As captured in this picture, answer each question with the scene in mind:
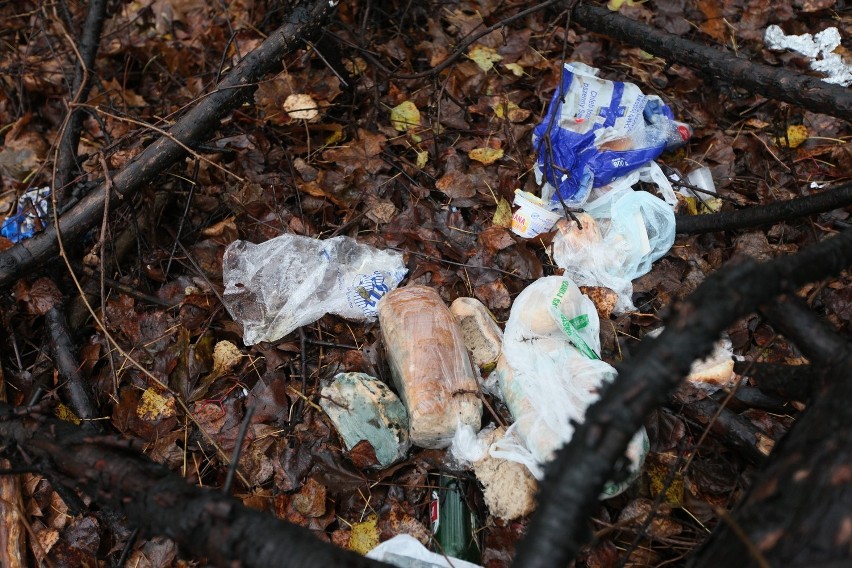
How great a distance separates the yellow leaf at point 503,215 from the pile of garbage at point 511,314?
0.08 meters

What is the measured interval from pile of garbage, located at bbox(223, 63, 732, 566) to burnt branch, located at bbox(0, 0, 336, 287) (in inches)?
19.8

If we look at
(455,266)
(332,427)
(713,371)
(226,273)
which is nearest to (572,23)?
(455,266)

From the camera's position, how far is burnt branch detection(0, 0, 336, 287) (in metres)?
2.40

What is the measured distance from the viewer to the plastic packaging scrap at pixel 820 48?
305 centimetres

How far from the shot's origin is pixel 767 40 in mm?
3232

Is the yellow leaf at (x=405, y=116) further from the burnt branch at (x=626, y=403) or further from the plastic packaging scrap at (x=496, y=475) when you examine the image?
the burnt branch at (x=626, y=403)

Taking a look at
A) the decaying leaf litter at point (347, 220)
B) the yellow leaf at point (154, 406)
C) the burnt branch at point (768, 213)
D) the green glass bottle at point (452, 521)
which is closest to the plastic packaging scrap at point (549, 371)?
the decaying leaf litter at point (347, 220)

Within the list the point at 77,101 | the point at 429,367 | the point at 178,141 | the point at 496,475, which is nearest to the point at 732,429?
the point at 496,475

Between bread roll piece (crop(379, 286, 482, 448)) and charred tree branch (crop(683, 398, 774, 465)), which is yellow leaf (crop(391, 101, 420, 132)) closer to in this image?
bread roll piece (crop(379, 286, 482, 448))

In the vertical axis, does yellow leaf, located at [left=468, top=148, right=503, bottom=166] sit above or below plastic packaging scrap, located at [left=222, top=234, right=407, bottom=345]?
above

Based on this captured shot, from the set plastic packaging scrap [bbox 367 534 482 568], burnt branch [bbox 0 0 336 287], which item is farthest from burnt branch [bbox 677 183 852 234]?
burnt branch [bbox 0 0 336 287]

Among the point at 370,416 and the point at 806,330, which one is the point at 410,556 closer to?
the point at 370,416

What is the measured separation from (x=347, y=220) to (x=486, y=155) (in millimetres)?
814

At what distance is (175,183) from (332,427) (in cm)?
156
